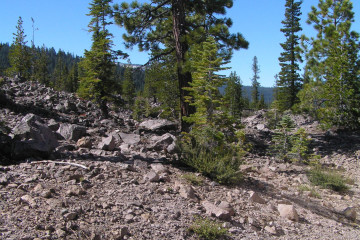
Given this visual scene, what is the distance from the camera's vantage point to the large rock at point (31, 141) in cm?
511

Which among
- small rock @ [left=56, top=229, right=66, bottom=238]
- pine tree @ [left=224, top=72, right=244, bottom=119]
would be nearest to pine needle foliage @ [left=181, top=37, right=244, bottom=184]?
small rock @ [left=56, top=229, right=66, bottom=238]

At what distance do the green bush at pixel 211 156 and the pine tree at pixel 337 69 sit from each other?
332 inches

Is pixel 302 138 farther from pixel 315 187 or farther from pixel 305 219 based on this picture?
pixel 305 219

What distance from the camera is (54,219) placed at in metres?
3.16

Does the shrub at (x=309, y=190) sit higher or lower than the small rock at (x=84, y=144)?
lower

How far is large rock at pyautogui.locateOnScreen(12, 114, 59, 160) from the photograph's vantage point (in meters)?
5.11

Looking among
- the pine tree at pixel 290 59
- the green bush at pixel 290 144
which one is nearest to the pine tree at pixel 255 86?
the pine tree at pixel 290 59

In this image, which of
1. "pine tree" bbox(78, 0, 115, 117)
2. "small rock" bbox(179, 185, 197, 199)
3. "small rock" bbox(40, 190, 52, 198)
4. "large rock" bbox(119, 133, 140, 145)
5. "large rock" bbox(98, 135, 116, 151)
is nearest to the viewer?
"small rock" bbox(40, 190, 52, 198)

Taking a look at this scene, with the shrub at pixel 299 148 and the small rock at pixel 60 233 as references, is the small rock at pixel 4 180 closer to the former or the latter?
the small rock at pixel 60 233

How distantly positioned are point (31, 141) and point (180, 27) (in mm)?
5089

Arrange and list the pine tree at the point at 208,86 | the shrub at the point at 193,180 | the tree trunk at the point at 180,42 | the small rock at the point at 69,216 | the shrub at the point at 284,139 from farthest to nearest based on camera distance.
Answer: the shrub at the point at 284,139
the tree trunk at the point at 180,42
the pine tree at the point at 208,86
the shrub at the point at 193,180
the small rock at the point at 69,216

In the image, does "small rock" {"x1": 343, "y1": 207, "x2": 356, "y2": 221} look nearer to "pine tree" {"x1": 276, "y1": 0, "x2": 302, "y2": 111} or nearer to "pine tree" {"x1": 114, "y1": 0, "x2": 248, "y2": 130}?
"pine tree" {"x1": 114, "y1": 0, "x2": 248, "y2": 130}

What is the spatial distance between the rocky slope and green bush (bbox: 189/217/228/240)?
0.10m

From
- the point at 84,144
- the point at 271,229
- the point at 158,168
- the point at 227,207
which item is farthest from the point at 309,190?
the point at 84,144
